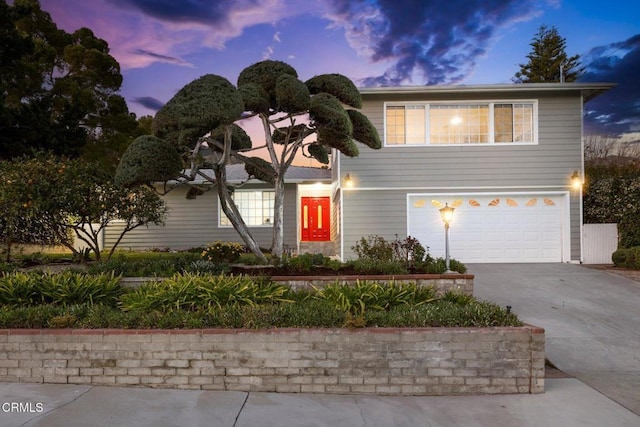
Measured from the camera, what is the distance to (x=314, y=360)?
5.05 metres

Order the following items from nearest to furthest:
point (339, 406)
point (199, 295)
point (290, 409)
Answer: point (290, 409) → point (339, 406) → point (199, 295)

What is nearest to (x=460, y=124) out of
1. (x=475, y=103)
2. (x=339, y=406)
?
(x=475, y=103)

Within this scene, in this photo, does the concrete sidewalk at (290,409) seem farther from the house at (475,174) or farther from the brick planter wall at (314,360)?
the house at (475,174)

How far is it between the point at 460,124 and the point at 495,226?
10.3 ft

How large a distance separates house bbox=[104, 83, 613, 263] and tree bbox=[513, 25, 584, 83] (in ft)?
69.0

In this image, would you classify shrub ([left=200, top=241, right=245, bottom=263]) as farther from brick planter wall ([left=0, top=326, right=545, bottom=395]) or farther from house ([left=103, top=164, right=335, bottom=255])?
house ([left=103, top=164, right=335, bottom=255])

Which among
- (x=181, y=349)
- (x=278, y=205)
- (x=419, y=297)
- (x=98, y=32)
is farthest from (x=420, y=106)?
(x=98, y=32)

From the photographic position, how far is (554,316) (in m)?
8.25

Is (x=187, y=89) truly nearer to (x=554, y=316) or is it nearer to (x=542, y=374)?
(x=542, y=374)

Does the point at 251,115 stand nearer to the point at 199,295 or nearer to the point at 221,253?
the point at 221,253

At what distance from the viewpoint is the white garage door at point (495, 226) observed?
535 inches

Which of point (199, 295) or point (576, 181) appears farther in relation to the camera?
point (576, 181)

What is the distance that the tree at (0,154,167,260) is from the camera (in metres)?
8.37

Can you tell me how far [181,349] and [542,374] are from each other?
386cm
